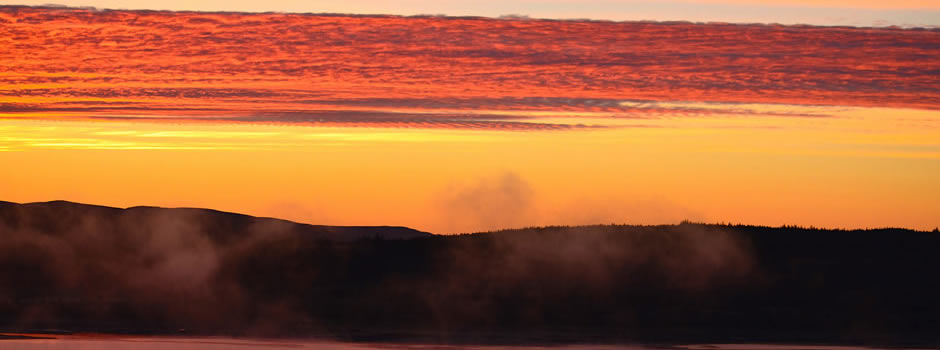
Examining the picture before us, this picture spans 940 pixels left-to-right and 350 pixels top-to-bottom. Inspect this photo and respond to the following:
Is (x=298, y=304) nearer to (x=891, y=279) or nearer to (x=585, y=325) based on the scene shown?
(x=585, y=325)

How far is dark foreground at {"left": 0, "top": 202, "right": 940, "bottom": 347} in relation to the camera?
60312mm

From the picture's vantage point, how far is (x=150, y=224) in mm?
102250

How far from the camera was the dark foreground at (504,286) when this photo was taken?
60.3m

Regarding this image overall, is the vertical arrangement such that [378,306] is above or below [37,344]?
above

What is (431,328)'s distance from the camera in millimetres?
61125

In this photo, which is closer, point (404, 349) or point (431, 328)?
point (404, 349)

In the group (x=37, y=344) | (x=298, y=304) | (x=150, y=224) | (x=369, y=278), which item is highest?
(x=150, y=224)

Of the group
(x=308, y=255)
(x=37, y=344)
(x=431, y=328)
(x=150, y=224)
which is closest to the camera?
(x=37, y=344)

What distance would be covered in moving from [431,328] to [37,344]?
16815mm

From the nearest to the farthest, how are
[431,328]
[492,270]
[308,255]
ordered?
1. [431,328]
2. [492,270]
3. [308,255]

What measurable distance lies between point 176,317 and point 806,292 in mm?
27382

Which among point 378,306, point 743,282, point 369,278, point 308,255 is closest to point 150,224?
point 308,255

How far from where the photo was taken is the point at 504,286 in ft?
245

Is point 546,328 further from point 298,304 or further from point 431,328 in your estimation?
point 298,304
